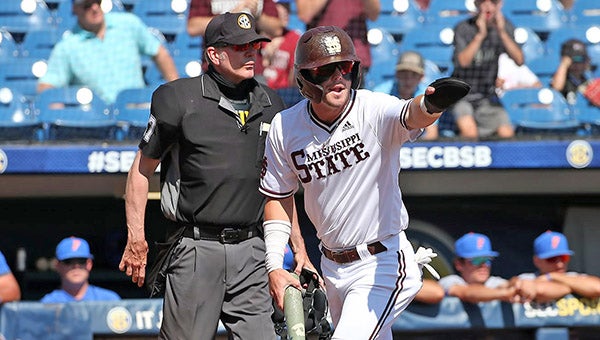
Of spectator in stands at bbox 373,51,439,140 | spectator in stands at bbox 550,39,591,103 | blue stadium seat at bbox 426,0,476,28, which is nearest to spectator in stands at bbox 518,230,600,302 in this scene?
spectator in stands at bbox 373,51,439,140

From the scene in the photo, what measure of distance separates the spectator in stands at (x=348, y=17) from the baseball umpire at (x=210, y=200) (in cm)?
306

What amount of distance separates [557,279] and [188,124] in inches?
108

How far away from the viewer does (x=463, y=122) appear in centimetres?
706

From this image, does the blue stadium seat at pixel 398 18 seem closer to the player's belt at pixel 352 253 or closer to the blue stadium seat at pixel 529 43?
the blue stadium seat at pixel 529 43

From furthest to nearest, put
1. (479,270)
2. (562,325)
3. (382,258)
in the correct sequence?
1. (479,270)
2. (562,325)
3. (382,258)

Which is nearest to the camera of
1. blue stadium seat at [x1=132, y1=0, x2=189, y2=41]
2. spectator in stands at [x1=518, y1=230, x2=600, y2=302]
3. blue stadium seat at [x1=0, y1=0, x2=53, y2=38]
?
spectator in stands at [x1=518, y1=230, x2=600, y2=302]

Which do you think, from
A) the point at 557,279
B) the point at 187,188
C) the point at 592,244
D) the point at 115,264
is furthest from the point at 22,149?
the point at 592,244

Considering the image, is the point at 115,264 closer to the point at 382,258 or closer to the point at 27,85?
the point at 27,85

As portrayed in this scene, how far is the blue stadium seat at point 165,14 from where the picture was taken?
27.6 feet

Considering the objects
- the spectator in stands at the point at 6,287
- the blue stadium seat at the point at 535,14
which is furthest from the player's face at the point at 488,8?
the spectator in stands at the point at 6,287

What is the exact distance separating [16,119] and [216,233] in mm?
3398

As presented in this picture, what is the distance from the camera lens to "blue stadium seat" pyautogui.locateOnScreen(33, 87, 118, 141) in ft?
23.3

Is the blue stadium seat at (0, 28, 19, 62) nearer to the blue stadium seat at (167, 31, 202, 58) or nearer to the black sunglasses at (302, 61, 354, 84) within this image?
the blue stadium seat at (167, 31, 202, 58)

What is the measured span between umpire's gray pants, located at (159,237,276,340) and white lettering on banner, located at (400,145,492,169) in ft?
8.36
